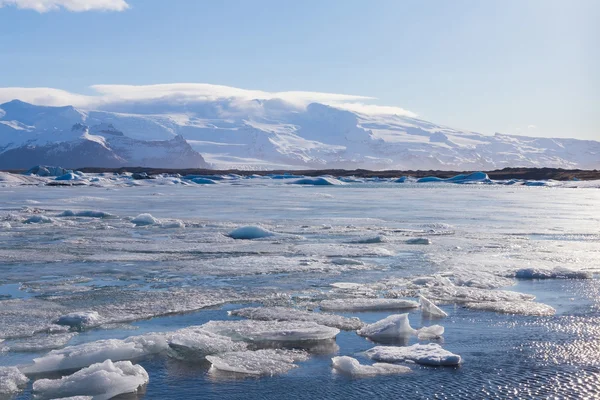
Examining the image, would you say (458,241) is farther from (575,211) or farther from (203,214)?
(575,211)

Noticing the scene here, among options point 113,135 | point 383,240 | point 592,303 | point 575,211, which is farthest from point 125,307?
point 113,135

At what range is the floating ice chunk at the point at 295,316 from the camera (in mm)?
5211

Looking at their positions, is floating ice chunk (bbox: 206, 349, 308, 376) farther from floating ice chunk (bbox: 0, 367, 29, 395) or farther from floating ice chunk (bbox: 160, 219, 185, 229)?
floating ice chunk (bbox: 160, 219, 185, 229)

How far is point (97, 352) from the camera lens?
166 inches

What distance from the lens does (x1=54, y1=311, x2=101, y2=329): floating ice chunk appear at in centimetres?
509

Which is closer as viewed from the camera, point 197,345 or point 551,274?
point 197,345

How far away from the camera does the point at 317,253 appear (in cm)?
918

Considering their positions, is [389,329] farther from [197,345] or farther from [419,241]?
[419,241]

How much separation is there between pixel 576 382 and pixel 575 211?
15822mm

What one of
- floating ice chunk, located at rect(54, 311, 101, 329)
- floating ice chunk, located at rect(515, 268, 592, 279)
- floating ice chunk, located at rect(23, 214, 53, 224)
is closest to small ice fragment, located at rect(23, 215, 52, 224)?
floating ice chunk, located at rect(23, 214, 53, 224)

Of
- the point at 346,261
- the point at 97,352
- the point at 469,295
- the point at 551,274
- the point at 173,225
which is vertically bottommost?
the point at 173,225

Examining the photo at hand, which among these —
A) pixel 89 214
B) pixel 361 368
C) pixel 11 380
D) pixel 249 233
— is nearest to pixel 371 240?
pixel 249 233

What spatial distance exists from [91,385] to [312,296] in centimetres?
290

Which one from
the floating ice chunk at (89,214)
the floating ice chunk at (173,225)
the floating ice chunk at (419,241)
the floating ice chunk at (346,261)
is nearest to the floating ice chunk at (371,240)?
the floating ice chunk at (419,241)
